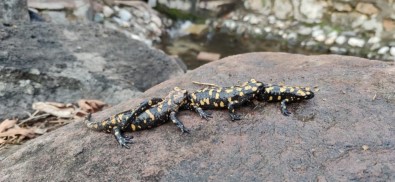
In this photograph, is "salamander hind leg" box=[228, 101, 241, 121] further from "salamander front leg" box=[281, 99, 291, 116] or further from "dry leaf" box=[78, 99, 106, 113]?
"dry leaf" box=[78, 99, 106, 113]

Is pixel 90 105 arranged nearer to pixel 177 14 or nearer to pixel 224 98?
pixel 224 98

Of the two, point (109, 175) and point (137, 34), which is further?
point (137, 34)

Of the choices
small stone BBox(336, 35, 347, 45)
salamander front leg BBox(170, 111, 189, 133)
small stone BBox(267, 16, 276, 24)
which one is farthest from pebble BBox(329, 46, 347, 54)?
salamander front leg BBox(170, 111, 189, 133)

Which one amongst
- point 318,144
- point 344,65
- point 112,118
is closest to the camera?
point 318,144

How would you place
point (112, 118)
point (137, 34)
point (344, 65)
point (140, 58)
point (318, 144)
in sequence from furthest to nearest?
1. point (137, 34)
2. point (140, 58)
3. point (344, 65)
4. point (112, 118)
5. point (318, 144)

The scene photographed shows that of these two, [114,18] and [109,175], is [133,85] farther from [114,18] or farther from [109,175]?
[114,18]

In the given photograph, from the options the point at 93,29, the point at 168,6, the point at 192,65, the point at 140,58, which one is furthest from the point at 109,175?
the point at 168,6
